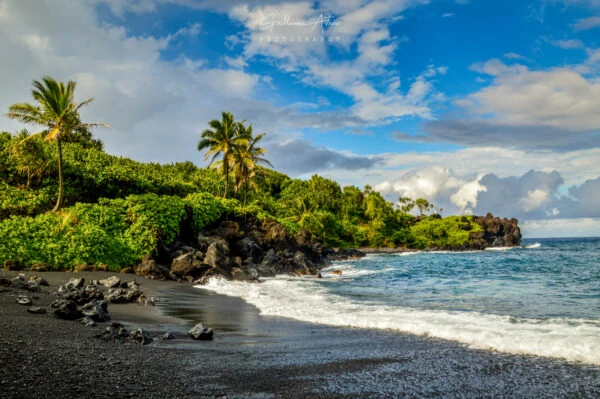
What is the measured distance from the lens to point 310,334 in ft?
27.9

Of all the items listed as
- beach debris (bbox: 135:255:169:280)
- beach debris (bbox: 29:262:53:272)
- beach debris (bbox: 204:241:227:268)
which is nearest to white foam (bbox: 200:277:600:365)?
beach debris (bbox: 135:255:169:280)

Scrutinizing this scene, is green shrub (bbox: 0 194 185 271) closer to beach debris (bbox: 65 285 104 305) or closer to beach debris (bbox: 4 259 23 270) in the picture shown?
beach debris (bbox: 4 259 23 270)

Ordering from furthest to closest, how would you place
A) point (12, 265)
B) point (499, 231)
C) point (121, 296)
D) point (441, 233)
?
point (499, 231)
point (441, 233)
point (12, 265)
point (121, 296)

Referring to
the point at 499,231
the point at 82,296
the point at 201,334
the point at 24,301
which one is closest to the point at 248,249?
the point at 82,296

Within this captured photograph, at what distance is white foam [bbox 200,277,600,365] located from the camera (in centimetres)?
717

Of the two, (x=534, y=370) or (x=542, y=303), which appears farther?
(x=542, y=303)

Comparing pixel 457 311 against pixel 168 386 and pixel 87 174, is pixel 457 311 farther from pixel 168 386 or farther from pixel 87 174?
pixel 87 174

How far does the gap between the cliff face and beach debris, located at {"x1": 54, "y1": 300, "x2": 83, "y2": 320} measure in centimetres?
10912

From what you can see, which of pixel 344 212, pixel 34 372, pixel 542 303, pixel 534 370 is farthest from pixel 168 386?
pixel 344 212

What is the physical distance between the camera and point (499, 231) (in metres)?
109

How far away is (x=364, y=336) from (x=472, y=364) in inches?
98.9

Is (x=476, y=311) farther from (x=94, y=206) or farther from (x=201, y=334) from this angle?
(x=94, y=206)

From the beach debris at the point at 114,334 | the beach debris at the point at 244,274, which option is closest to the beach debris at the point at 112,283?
the beach debris at the point at 114,334

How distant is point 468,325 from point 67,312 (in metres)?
8.81
